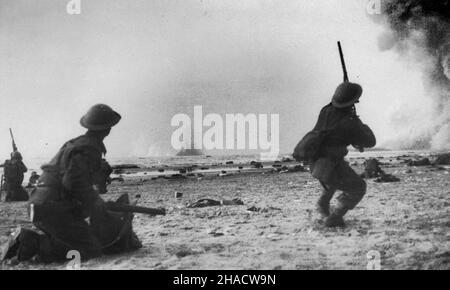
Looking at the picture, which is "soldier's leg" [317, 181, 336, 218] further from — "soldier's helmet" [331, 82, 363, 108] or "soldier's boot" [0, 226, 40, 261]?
"soldier's boot" [0, 226, 40, 261]

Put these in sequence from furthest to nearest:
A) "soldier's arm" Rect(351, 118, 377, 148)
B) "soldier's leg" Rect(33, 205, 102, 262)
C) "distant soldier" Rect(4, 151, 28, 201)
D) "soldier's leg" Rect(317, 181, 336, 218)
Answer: "distant soldier" Rect(4, 151, 28, 201) < "soldier's leg" Rect(317, 181, 336, 218) < "soldier's arm" Rect(351, 118, 377, 148) < "soldier's leg" Rect(33, 205, 102, 262)

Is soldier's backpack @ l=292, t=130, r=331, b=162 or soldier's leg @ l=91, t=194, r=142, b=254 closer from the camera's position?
soldier's leg @ l=91, t=194, r=142, b=254

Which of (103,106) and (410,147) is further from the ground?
(103,106)

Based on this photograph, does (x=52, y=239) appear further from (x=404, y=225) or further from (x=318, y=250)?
(x=404, y=225)

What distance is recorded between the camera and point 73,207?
14.6ft

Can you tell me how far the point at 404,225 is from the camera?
5.54m

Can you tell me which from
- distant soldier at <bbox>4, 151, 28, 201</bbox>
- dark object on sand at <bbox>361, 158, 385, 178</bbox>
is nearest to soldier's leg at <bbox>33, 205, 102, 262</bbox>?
distant soldier at <bbox>4, 151, 28, 201</bbox>

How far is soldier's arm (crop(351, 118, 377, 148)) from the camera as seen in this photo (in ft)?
17.7

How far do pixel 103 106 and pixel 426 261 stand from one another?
3.51 metres

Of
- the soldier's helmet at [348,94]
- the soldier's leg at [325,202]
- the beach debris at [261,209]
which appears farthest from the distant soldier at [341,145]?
the beach debris at [261,209]

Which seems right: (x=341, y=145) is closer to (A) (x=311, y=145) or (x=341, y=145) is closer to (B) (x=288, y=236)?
(A) (x=311, y=145)
